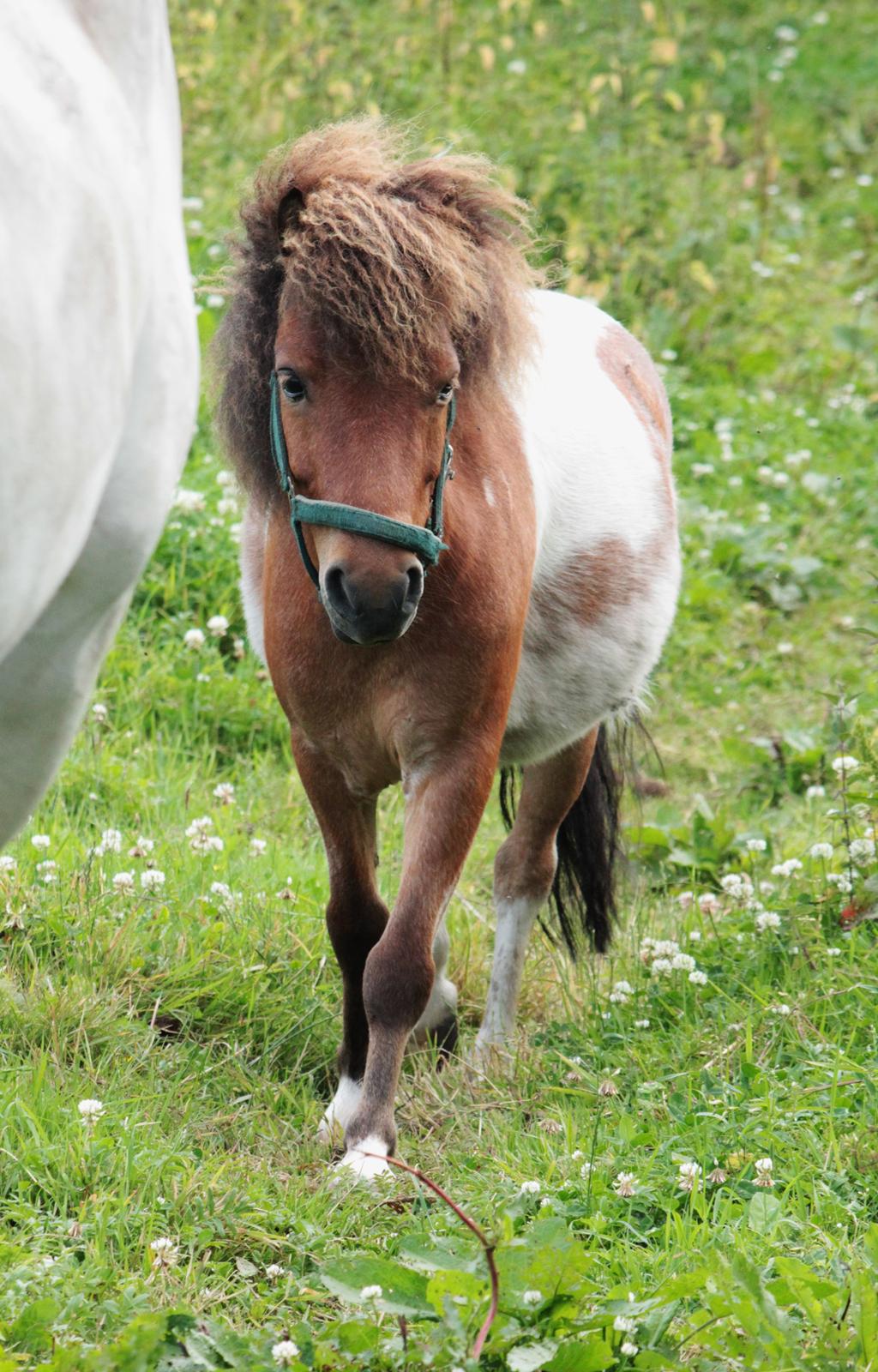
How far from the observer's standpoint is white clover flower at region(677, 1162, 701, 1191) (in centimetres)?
254

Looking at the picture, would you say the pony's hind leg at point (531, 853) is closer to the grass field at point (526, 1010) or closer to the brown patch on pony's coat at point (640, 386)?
the grass field at point (526, 1010)

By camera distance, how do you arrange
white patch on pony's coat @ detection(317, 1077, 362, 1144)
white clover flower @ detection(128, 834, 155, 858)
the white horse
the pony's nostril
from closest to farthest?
the white horse, the pony's nostril, white patch on pony's coat @ detection(317, 1077, 362, 1144), white clover flower @ detection(128, 834, 155, 858)

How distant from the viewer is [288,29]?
8.09 metres

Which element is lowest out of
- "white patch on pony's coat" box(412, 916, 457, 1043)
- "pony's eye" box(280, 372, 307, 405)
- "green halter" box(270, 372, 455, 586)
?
"white patch on pony's coat" box(412, 916, 457, 1043)

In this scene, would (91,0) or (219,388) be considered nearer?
(91,0)

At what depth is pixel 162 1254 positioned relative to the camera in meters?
2.34

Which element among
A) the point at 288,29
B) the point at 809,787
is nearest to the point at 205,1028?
the point at 809,787

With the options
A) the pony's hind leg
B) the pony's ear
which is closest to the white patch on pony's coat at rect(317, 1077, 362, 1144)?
the pony's hind leg

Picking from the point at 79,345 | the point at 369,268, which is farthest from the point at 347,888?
the point at 79,345

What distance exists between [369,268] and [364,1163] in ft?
5.34

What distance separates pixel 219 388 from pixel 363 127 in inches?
23.9

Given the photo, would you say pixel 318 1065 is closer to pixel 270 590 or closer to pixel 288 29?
pixel 270 590

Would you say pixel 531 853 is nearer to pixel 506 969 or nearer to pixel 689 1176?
pixel 506 969

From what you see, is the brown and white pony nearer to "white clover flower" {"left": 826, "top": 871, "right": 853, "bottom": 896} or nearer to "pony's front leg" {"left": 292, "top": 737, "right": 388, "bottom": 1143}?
"pony's front leg" {"left": 292, "top": 737, "right": 388, "bottom": 1143}
